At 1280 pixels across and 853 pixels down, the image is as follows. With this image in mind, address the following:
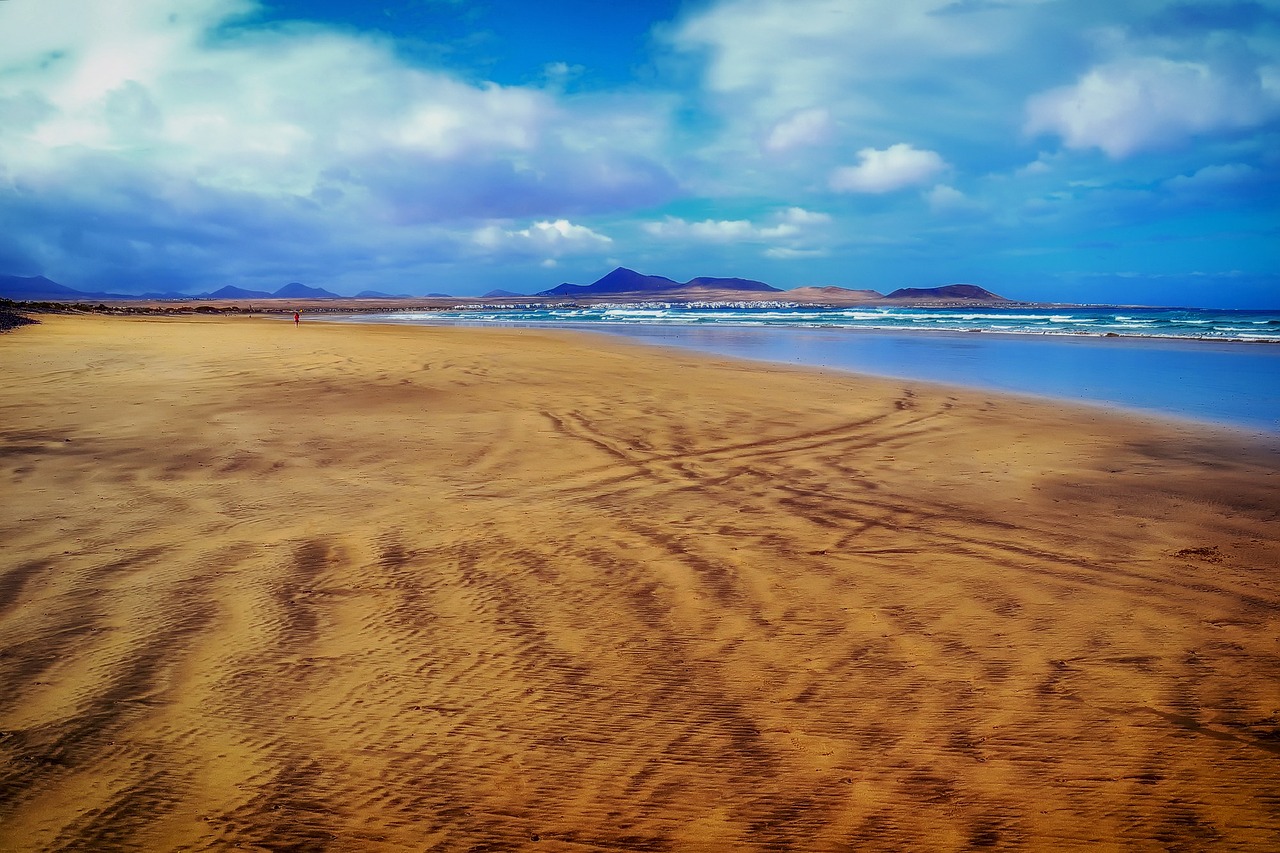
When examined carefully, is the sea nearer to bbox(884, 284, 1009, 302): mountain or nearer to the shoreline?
the shoreline

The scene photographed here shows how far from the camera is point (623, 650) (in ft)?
12.1

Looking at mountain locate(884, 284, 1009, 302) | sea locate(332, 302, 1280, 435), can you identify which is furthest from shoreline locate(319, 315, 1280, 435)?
mountain locate(884, 284, 1009, 302)

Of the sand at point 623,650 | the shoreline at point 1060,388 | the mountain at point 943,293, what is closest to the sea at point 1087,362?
the shoreline at point 1060,388

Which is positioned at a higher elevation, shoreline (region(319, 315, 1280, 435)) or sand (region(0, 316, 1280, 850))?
shoreline (region(319, 315, 1280, 435))

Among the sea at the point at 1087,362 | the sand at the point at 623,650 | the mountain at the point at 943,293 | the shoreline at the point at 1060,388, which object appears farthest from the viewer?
the mountain at the point at 943,293

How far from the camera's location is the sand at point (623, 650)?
2627 mm

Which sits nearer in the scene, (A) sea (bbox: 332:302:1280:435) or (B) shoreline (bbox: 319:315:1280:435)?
(B) shoreline (bbox: 319:315:1280:435)

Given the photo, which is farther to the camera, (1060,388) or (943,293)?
(943,293)

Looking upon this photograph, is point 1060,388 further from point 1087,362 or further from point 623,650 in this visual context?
point 623,650

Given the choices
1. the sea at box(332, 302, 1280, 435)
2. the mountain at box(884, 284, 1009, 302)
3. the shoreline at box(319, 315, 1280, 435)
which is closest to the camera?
the shoreline at box(319, 315, 1280, 435)

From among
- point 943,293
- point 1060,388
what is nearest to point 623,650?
point 1060,388

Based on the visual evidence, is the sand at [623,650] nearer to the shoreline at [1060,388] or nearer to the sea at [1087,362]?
the shoreline at [1060,388]

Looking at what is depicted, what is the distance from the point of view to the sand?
2.63 m

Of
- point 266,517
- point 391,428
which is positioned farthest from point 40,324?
point 266,517
